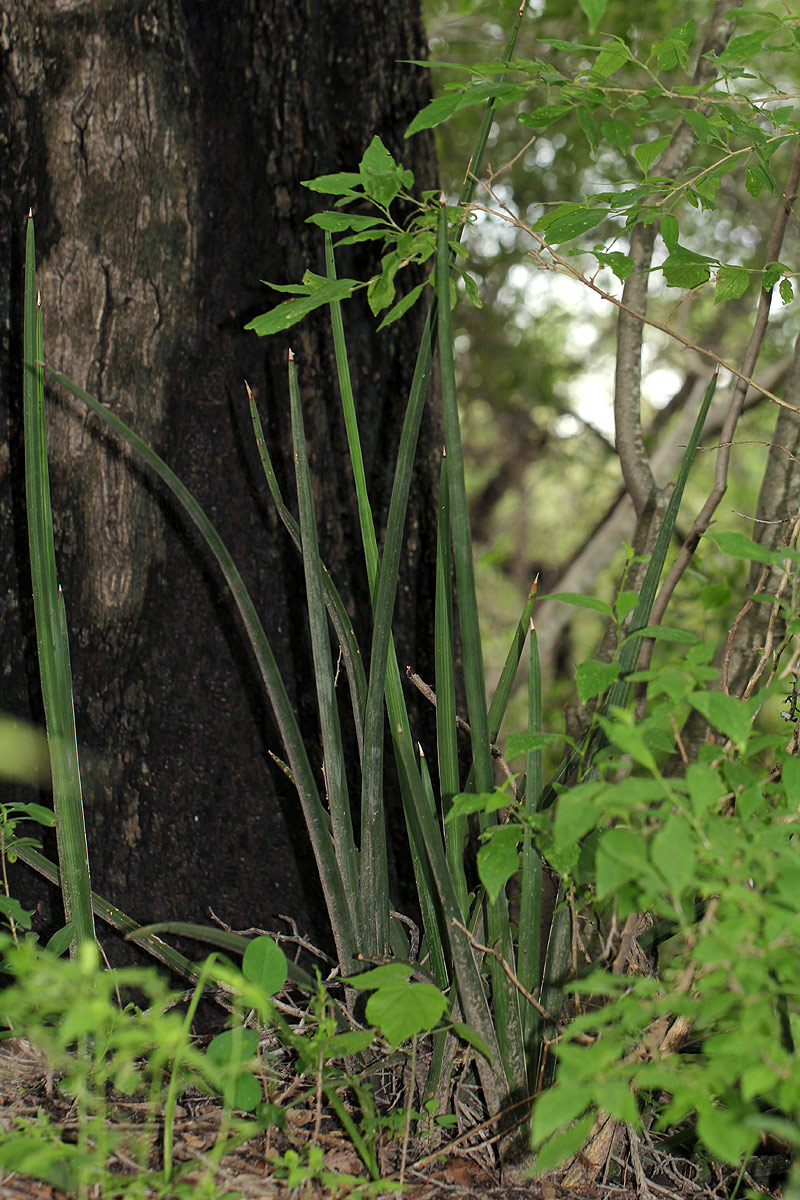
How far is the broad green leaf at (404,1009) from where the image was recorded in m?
0.67

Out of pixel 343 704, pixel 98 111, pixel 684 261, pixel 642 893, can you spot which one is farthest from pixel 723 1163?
pixel 98 111

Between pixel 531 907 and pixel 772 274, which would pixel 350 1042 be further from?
pixel 772 274

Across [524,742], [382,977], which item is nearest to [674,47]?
[524,742]

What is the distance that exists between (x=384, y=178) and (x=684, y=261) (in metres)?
0.34

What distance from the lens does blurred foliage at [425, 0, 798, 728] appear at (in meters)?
3.17

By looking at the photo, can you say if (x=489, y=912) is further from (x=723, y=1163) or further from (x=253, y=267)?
(x=253, y=267)

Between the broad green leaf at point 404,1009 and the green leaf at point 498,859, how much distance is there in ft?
0.31

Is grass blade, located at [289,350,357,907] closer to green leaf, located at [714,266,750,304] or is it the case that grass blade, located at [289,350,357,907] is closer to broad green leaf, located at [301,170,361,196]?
broad green leaf, located at [301,170,361,196]

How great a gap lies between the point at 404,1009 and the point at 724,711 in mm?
351

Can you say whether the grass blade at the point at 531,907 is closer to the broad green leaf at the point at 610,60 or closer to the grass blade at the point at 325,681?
the grass blade at the point at 325,681

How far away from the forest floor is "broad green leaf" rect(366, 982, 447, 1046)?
0.14 metres

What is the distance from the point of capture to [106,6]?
113 centimetres

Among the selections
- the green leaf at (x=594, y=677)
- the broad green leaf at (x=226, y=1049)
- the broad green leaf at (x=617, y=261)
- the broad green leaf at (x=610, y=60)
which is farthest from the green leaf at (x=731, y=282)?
the broad green leaf at (x=226, y=1049)

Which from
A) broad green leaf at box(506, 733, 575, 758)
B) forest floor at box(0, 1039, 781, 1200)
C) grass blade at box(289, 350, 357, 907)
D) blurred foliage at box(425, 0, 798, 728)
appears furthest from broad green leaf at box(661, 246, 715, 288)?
blurred foliage at box(425, 0, 798, 728)
